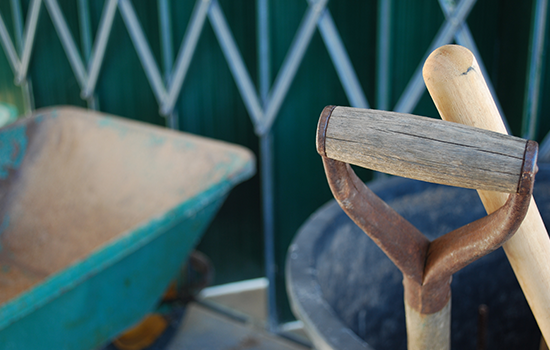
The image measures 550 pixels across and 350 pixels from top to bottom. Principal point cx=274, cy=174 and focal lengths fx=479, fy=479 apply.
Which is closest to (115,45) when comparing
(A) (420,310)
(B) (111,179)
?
(B) (111,179)

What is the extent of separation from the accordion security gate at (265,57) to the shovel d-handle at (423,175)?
1.29 meters

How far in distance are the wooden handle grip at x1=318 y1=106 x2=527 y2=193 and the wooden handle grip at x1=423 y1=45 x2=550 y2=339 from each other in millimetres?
126

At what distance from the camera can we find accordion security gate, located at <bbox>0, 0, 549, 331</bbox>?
71.4 inches

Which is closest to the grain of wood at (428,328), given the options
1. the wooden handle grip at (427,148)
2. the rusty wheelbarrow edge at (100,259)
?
the wooden handle grip at (427,148)

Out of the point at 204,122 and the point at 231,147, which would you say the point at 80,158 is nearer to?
the point at 204,122

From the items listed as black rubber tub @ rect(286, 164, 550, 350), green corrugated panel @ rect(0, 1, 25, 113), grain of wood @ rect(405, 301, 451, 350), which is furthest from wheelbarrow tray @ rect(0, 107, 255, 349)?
green corrugated panel @ rect(0, 1, 25, 113)

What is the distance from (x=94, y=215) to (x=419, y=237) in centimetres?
198

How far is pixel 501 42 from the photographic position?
1958 mm

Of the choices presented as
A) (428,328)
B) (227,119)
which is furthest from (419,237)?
(227,119)

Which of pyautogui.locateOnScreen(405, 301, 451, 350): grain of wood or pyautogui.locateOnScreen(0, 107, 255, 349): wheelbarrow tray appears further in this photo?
pyautogui.locateOnScreen(0, 107, 255, 349): wheelbarrow tray

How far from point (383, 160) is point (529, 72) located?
1.52m

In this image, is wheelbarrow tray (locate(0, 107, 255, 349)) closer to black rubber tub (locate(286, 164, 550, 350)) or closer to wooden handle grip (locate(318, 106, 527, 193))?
black rubber tub (locate(286, 164, 550, 350))

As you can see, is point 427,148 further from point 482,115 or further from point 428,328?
point 428,328

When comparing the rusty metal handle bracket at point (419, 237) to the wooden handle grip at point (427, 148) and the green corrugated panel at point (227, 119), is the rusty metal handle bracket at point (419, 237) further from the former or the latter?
the green corrugated panel at point (227, 119)
